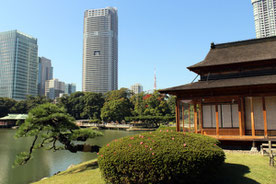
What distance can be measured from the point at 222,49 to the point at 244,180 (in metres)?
→ 12.9

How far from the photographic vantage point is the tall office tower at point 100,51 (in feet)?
540

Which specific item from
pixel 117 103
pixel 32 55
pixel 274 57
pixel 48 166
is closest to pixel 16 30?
pixel 32 55

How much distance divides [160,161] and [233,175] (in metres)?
3.42

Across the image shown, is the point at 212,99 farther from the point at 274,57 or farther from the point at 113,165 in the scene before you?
the point at 113,165

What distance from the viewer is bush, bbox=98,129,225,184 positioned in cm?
548

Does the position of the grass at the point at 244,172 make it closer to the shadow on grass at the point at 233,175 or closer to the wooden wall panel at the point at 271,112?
the shadow on grass at the point at 233,175

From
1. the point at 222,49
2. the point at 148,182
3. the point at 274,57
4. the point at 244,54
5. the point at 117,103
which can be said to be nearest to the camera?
the point at 148,182

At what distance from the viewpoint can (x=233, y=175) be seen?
7219mm

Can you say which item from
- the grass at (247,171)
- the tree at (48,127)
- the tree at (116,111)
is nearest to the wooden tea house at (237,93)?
the grass at (247,171)

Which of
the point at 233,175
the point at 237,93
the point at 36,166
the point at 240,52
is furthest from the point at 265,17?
the point at 36,166

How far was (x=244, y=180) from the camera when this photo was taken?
6.73 meters

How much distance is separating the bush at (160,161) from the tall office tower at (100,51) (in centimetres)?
15754

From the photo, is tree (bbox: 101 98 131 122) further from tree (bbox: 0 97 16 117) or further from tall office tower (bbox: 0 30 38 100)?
tall office tower (bbox: 0 30 38 100)

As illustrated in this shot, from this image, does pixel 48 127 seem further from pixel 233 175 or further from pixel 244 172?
pixel 244 172
